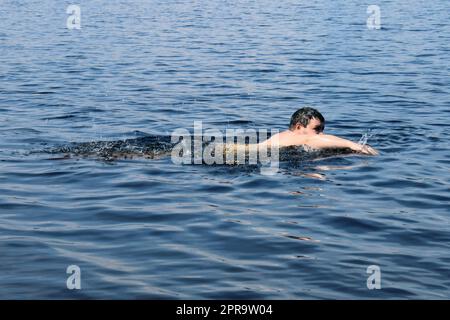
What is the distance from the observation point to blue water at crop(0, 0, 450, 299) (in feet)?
25.7

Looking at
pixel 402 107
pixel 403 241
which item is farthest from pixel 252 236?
pixel 402 107

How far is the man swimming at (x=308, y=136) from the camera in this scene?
1277 cm

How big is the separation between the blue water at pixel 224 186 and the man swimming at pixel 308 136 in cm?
27

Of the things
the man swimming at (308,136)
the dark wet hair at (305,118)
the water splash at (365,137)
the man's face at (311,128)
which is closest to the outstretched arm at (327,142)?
the man swimming at (308,136)

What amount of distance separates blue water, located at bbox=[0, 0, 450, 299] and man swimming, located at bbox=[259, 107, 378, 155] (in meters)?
0.27

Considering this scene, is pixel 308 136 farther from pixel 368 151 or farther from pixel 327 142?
pixel 368 151

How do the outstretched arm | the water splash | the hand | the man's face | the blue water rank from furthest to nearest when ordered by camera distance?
the water splash < the hand < the man's face < the outstretched arm < the blue water

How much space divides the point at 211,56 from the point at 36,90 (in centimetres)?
825

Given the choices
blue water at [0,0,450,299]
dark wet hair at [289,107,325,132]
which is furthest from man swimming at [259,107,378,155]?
blue water at [0,0,450,299]

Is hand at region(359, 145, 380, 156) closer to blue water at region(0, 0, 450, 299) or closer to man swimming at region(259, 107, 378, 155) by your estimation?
man swimming at region(259, 107, 378, 155)

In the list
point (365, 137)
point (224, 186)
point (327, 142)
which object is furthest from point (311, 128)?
point (365, 137)

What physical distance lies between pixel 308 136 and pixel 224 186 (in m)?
2.16

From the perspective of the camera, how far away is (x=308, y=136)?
1283cm

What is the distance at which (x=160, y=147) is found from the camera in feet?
45.0
